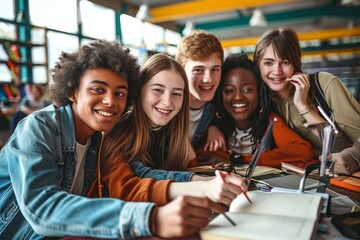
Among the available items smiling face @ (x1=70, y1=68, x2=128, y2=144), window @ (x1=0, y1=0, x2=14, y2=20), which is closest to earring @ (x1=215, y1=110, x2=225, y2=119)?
smiling face @ (x1=70, y1=68, x2=128, y2=144)

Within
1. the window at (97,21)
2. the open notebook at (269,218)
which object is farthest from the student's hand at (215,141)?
the window at (97,21)

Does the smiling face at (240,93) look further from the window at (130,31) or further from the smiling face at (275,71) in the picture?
the window at (130,31)

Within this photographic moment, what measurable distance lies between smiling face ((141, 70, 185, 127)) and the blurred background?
0.34m

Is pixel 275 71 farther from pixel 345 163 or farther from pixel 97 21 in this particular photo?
pixel 97 21

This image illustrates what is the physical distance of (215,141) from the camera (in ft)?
5.64

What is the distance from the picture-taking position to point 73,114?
1.07 metres

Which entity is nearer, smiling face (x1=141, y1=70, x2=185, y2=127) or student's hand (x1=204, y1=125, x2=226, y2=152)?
smiling face (x1=141, y1=70, x2=185, y2=127)

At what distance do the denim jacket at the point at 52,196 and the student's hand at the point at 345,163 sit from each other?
0.97 metres

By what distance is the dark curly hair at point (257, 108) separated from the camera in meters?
1.75

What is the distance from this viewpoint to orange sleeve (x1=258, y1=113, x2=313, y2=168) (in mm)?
1521

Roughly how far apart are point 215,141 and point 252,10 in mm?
8764

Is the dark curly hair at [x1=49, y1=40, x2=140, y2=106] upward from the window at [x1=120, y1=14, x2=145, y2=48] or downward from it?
downward

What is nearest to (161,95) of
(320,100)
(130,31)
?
(320,100)

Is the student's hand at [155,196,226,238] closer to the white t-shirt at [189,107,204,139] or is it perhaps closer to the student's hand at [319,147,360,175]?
the student's hand at [319,147,360,175]
